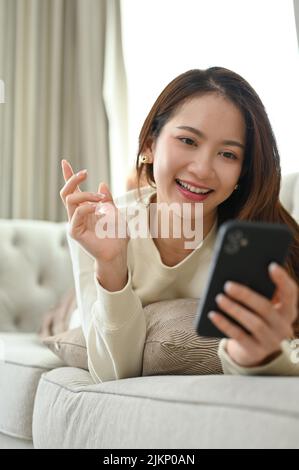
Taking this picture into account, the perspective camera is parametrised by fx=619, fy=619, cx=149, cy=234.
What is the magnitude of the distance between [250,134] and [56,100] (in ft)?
7.17

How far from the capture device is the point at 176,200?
1333 millimetres

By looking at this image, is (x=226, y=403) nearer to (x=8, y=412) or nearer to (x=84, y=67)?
(x=8, y=412)

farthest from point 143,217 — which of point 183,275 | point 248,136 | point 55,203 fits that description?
point 55,203

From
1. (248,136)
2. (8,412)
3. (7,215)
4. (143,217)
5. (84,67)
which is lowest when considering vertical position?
(8,412)

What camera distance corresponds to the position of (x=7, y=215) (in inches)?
127

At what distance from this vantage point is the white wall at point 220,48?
240 centimetres

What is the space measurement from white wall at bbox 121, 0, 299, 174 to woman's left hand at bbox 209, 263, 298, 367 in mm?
1679

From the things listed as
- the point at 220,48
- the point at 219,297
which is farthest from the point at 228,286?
the point at 220,48

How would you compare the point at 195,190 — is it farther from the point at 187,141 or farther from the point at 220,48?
the point at 220,48

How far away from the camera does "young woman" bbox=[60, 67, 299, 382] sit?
1.13m

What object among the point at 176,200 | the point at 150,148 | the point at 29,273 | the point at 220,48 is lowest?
the point at 29,273

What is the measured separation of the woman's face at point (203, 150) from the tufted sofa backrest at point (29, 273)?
4.38 feet
